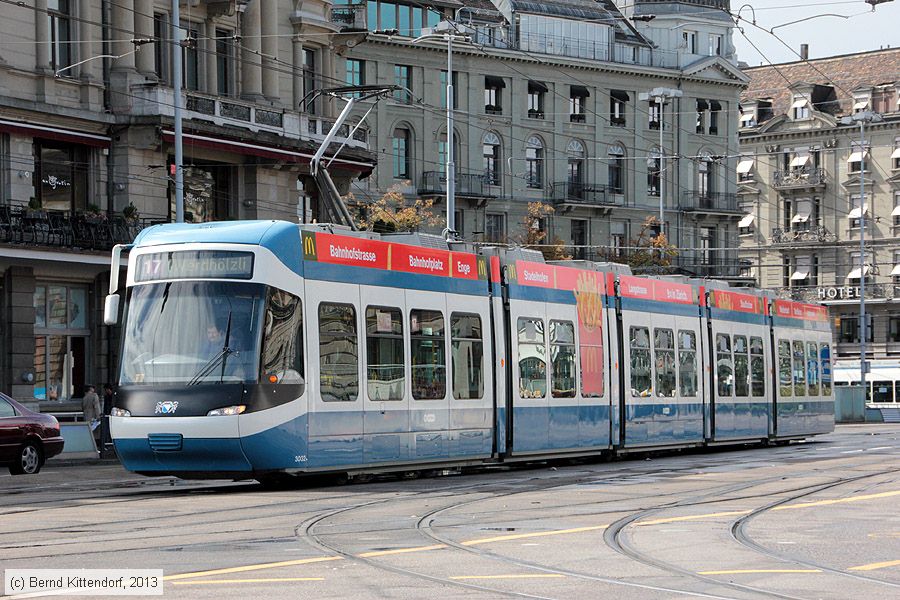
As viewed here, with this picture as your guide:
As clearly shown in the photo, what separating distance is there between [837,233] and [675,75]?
2157 cm

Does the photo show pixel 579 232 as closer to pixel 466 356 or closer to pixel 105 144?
pixel 105 144

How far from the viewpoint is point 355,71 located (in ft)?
232

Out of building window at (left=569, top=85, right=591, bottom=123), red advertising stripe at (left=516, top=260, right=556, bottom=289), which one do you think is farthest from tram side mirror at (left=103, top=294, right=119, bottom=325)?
building window at (left=569, top=85, right=591, bottom=123)

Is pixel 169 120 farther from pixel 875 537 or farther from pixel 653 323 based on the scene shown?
pixel 875 537

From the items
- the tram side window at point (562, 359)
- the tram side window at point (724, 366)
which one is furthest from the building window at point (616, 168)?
the tram side window at point (562, 359)

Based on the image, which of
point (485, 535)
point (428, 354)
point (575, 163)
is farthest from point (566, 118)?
point (485, 535)

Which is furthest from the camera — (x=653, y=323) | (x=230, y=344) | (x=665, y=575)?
(x=653, y=323)

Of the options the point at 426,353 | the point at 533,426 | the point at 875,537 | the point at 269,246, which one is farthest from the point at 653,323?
the point at 875,537

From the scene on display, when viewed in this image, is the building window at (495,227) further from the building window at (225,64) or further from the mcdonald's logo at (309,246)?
the mcdonald's logo at (309,246)

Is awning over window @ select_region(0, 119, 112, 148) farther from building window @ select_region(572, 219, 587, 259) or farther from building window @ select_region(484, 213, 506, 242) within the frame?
building window @ select_region(572, 219, 587, 259)

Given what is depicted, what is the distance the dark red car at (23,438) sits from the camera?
2758 cm

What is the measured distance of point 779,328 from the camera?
3625cm

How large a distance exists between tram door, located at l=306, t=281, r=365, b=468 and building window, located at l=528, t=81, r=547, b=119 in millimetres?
56984

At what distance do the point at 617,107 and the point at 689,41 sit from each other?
7.00 metres
